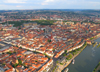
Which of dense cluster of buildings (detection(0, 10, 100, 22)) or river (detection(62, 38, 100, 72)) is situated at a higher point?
dense cluster of buildings (detection(0, 10, 100, 22))

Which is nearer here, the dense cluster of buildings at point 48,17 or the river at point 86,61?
the river at point 86,61

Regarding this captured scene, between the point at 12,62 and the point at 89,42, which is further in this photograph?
the point at 89,42

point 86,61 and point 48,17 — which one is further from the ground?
point 48,17

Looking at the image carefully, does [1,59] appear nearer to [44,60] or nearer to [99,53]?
[44,60]

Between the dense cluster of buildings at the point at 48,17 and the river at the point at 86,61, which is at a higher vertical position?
the dense cluster of buildings at the point at 48,17

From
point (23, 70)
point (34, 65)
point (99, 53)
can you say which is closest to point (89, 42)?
point (99, 53)

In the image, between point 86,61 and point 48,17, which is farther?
point 48,17

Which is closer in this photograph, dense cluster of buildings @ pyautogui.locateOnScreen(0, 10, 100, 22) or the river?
the river

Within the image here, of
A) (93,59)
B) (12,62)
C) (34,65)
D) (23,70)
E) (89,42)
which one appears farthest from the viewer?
(89,42)
